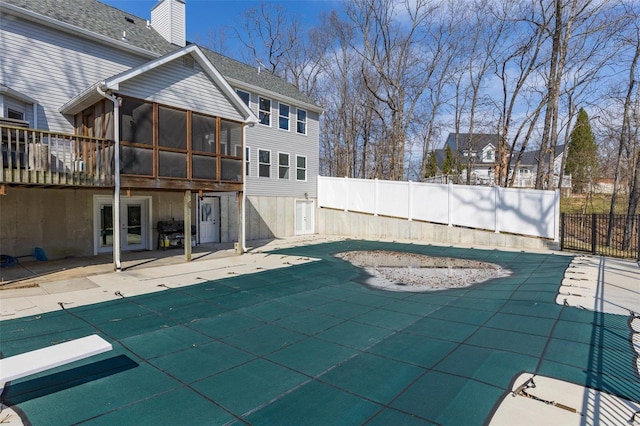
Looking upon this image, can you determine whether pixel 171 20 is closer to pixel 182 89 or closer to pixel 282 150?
pixel 182 89

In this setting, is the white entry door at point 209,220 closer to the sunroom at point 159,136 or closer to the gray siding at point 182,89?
the sunroom at point 159,136

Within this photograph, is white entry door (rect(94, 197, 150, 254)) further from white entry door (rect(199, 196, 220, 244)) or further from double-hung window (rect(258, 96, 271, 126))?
double-hung window (rect(258, 96, 271, 126))

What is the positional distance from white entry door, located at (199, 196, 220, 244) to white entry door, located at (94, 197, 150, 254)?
2427 millimetres

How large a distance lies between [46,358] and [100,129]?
7.45 m

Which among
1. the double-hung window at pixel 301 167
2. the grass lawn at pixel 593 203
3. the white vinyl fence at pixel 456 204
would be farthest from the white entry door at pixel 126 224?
the grass lawn at pixel 593 203

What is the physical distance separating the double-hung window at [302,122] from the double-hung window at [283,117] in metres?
0.76

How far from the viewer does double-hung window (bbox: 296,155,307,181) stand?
17672 mm

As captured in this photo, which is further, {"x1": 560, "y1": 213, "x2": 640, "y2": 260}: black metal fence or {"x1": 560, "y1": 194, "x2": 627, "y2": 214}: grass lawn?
{"x1": 560, "y1": 194, "x2": 627, "y2": 214}: grass lawn

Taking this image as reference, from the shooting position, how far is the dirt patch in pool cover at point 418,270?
7.25 meters

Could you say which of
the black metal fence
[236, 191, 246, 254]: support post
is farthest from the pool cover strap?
[236, 191, 246, 254]: support post

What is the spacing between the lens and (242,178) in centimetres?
1112

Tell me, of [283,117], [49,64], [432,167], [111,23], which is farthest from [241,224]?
[432,167]

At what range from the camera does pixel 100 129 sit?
8.88 metres

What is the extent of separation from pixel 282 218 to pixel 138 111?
9018 mm
